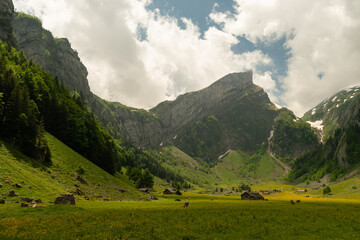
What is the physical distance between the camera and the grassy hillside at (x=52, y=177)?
35.4 m

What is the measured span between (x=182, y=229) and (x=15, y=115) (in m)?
55.6

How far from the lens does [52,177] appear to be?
49500 millimetres

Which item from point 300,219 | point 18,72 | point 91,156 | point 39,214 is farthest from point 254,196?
point 18,72

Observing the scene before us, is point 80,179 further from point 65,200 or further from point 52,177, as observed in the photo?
point 65,200

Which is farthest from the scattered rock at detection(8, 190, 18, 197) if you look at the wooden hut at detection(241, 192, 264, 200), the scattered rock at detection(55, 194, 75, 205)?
the wooden hut at detection(241, 192, 264, 200)

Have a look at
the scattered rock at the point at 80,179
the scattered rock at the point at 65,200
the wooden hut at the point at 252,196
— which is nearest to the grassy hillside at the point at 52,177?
the scattered rock at the point at 80,179

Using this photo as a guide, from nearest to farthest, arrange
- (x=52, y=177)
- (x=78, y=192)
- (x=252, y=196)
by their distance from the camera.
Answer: (x=78, y=192), (x=52, y=177), (x=252, y=196)

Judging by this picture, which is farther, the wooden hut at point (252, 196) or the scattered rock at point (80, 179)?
the wooden hut at point (252, 196)

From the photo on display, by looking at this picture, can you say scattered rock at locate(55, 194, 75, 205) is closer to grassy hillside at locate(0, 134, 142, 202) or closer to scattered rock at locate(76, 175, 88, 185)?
grassy hillside at locate(0, 134, 142, 202)

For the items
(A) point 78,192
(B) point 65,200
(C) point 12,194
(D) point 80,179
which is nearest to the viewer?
(C) point 12,194

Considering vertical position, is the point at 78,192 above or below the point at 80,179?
below

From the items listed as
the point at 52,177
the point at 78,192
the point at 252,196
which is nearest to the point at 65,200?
the point at 78,192

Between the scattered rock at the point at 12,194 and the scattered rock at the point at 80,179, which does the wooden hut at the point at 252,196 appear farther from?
the scattered rock at the point at 12,194

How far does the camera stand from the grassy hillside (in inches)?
1392
